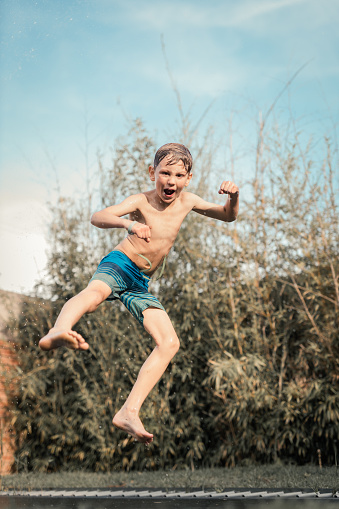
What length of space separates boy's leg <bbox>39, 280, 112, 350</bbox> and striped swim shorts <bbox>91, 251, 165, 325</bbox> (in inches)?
2.3

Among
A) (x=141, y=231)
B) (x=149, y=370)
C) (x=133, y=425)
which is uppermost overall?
(x=141, y=231)

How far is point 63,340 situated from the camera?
1563 mm

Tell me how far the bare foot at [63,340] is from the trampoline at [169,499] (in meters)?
1.26

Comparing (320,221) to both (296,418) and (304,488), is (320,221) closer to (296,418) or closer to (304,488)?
(296,418)

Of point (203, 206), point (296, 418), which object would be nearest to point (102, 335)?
point (296, 418)

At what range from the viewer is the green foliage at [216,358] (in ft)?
12.8

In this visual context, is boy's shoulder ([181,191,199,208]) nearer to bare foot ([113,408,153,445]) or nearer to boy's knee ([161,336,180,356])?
boy's knee ([161,336,180,356])

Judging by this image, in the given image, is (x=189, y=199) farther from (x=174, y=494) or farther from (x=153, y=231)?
(x=174, y=494)

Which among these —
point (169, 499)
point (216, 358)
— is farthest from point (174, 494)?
point (216, 358)

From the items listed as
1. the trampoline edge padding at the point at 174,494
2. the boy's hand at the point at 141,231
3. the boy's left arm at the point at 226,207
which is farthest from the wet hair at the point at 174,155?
the trampoline edge padding at the point at 174,494

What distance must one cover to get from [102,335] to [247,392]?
1181mm

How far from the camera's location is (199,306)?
417 cm

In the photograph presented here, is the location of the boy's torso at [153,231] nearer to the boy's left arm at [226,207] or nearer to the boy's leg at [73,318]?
the boy's left arm at [226,207]

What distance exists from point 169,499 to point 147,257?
141cm
